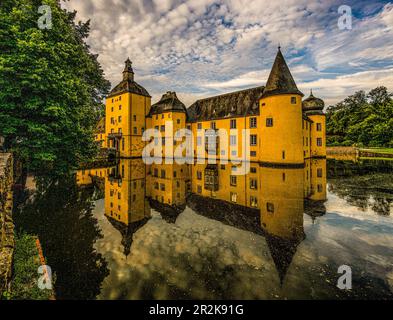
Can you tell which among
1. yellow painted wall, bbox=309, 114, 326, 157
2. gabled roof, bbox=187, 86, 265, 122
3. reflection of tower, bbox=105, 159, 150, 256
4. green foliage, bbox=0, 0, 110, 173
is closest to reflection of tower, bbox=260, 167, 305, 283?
reflection of tower, bbox=105, 159, 150, 256

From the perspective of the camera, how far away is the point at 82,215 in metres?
8.79

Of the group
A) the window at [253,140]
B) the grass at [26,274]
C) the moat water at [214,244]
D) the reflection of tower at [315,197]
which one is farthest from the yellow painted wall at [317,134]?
the grass at [26,274]

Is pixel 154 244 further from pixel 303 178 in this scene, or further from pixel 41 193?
pixel 303 178

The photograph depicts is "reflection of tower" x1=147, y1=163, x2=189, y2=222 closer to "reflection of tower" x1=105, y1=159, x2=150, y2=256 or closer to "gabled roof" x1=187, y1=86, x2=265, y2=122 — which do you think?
"reflection of tower" x1=105, y1=159, x2=150, y2=256

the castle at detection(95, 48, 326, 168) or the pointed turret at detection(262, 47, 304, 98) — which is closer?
the castle at detection(95, 48, 326, 168)

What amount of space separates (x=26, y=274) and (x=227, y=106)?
30905 mm

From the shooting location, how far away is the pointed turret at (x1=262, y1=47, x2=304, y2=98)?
2373cm

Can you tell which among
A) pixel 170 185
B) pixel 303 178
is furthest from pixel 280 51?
pixel 170 185

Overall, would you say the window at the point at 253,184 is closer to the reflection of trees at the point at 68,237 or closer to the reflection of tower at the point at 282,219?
the reflection of tower at the point at 282,219

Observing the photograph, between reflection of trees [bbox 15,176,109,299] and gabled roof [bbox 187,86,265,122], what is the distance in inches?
931

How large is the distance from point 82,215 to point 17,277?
482 cm

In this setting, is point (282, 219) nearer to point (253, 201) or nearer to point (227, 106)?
point (253, 201)

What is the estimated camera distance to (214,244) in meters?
6.21

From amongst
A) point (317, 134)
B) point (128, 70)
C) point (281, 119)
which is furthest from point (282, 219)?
point (128, 70)
